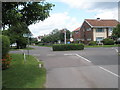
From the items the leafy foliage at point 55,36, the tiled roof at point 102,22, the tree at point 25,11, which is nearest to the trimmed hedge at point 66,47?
the tree at point 25,11

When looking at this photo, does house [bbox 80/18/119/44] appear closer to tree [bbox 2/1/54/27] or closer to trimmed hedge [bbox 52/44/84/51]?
trimmed hedge [bbox 52/44/84/51]

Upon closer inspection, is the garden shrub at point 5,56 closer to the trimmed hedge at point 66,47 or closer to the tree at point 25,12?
the tree at point 25,12

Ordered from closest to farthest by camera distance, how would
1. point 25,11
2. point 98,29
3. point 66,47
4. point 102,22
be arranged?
point 25,11 → point 66,47 → point 98,29 → point 102,22

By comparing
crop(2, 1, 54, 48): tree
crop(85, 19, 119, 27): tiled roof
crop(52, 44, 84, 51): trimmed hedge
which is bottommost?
crop(52, 44, 84, 51): trimmed hedge

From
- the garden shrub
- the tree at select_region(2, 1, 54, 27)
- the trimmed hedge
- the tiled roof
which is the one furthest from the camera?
the tiled roof

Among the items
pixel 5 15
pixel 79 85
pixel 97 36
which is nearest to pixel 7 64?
pixel 5 15

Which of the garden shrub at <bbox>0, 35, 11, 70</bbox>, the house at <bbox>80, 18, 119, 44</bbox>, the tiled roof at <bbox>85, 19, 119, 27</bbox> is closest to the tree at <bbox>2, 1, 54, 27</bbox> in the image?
the garden shrub at <bbox>0, 35, 11, 70</bbox>

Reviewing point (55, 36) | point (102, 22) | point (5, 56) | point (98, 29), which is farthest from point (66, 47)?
point (55, 36)

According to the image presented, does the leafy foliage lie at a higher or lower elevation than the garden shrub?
higher

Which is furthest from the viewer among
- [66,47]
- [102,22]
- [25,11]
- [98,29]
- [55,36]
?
[55,36]

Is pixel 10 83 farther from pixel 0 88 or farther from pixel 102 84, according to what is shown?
pixel 102 84

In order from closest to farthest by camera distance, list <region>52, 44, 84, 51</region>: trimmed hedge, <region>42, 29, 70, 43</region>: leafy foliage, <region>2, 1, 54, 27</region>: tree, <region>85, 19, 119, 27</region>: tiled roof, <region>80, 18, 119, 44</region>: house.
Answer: <region>2, 1, 54, 27</region>: tree < <region>52, 44, 84, 51</region>: trimmed hedge < <region>80, 18, 119, 44</region>: house < <region>85, 19, 119, 27</region>: tiled roof < <region>42, 29, 70, 43</region>: leafy foliage

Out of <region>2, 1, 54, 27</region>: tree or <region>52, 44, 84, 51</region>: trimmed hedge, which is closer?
<region>2, 1, 54, 27</region>: tree

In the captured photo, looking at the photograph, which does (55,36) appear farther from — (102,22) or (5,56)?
(5,56)
